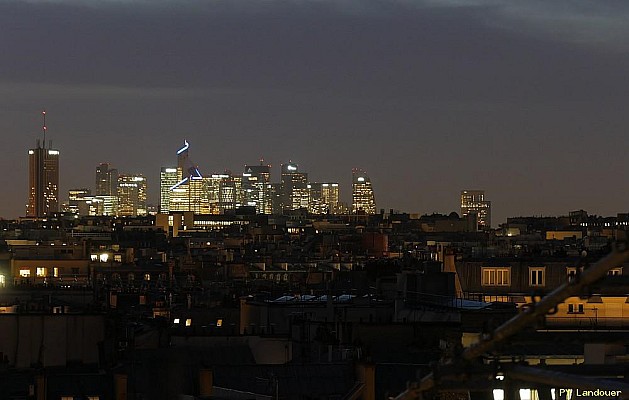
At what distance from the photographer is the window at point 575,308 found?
46.1 metres

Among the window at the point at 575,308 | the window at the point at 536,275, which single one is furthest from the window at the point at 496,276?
the window at the point at 575,308

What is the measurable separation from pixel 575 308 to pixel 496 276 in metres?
11.9

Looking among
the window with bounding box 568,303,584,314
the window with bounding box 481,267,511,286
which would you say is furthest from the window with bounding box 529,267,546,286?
the window with bounding box 568,303,584,314

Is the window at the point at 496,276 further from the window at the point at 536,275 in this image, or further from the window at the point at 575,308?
the window at the point at 575,308

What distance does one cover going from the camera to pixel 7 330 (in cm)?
4106

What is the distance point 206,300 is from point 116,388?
45766mm

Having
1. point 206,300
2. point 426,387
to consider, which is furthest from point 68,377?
point 206,300

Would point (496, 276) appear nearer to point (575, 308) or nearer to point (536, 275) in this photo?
point (536, 275)

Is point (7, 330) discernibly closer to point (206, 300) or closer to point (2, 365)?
point (2, 365)

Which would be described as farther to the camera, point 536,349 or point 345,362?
point 345,362

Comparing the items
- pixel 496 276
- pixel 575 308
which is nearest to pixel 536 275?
pixel 496 276

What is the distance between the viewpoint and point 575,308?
47.2 meters

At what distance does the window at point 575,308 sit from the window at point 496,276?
34.7ft

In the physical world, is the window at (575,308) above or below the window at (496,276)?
below
